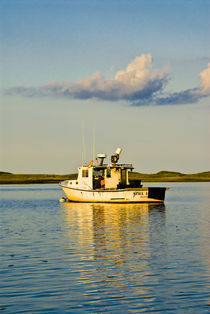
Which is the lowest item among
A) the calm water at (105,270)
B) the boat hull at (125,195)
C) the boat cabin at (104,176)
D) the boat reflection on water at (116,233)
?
the calm water at (105,270)

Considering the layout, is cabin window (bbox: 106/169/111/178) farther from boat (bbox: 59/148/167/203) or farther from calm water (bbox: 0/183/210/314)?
calm water (bbox: 0/183/210/314)

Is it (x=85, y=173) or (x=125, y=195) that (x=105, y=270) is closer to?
(x=125, y=195)

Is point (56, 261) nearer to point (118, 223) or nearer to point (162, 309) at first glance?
point (162, 309)

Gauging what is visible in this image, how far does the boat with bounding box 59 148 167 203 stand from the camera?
60.8 m

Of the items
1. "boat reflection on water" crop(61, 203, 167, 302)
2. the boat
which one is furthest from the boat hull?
"boat reflection on water" crop(61, 203, 167, 302)

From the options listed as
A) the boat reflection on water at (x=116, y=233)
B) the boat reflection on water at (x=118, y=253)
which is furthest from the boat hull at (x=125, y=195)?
the boat reflection on water at (x=118, y=253)

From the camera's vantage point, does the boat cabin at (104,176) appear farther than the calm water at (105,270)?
Yes

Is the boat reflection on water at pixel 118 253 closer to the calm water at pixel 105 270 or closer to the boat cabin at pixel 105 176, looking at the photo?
the calm water at pixel 105 270

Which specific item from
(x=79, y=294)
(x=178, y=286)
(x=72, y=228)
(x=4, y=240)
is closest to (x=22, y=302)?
(x=79, y=294)

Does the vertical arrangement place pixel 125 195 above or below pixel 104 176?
below

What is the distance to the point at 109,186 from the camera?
62844 millimetres

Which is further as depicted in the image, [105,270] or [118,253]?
[118,253]

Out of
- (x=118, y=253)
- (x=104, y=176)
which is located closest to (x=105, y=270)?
(x=118, y=253)

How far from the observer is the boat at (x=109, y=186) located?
60844mm
